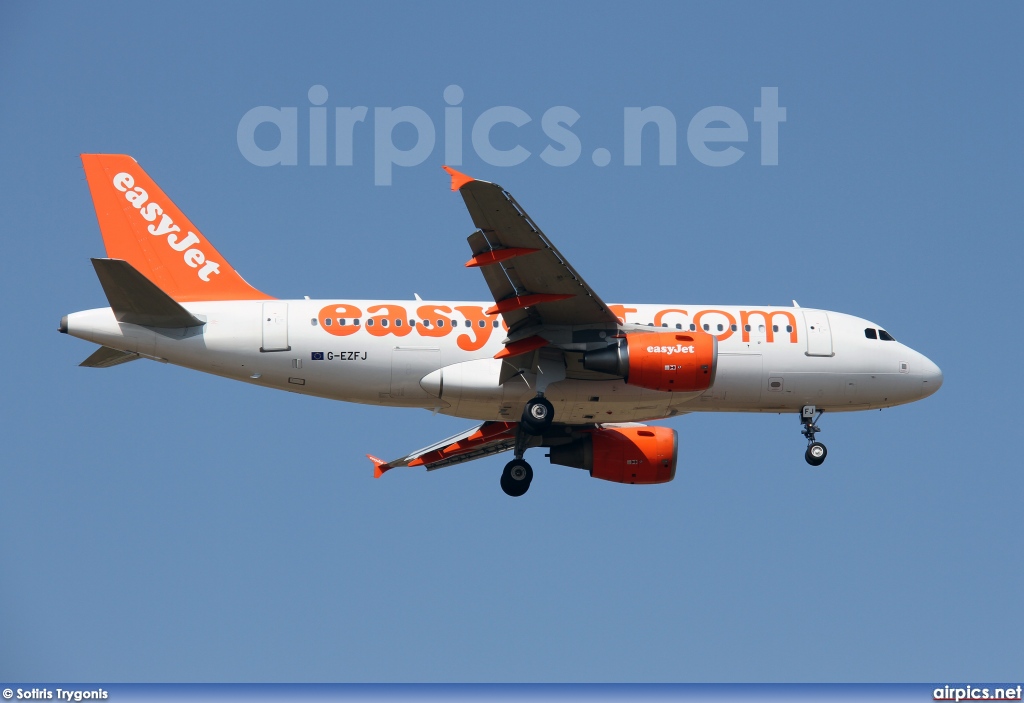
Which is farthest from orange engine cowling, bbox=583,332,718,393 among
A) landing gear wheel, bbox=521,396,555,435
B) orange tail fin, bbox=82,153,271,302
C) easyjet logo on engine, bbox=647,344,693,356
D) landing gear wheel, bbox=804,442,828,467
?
orange tail fin, bbox=82,153,271,302

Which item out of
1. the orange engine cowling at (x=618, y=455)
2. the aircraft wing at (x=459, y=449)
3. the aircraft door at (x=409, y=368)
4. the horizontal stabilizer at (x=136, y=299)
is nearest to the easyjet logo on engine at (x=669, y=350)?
the aircraft door at (x=409, y=368)

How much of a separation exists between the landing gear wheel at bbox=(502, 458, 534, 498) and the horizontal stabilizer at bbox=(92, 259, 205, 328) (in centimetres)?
855

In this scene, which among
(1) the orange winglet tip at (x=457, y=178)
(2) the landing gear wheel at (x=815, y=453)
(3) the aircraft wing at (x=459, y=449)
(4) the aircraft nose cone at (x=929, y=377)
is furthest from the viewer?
(3) the aircraft wing at (x=459, y=449)

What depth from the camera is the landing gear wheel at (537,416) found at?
31.8 meters

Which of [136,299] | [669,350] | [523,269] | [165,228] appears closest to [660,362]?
[669,350]

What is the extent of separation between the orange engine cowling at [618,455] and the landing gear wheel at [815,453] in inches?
146

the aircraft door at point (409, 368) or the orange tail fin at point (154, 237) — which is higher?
the orange tail fin at point (154, 237)

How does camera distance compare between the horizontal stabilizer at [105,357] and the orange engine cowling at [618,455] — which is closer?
the horizontal stabilizer at [105,357]

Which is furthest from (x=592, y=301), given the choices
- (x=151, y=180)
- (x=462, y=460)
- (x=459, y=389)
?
(x=151, y=180)

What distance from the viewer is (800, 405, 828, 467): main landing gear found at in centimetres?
3488

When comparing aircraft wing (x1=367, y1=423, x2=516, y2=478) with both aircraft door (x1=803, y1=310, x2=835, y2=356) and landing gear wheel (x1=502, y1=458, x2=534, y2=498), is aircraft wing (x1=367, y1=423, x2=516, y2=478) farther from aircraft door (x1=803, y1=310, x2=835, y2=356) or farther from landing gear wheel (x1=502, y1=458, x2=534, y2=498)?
aircraft door (x1=803, y1=310, x2=835, y2=356)

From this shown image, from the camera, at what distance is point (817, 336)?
34781 millimetres

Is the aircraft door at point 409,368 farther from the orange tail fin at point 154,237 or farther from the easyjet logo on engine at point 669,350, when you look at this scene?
the easyjet logo on engine at point 669,350

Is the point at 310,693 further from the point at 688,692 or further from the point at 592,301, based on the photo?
the point at 592,301
